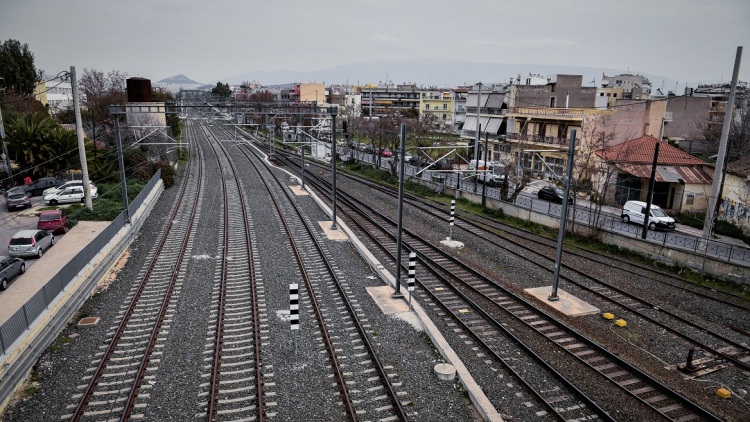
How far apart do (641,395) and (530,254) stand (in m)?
10.5

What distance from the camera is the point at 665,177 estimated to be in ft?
99.3

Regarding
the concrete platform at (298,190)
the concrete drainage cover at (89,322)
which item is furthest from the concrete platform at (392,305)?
the concrete platform at (298,190)

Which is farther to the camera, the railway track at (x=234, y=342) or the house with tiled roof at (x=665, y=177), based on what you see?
the house with tiled roof at (x=665, y=177)

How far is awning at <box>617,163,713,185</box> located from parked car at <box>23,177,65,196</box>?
37585mm

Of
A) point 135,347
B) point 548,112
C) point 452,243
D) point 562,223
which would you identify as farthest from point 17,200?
point 548,112

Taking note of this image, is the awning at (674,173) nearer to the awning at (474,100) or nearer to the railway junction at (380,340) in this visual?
the railway junction at (380,340)

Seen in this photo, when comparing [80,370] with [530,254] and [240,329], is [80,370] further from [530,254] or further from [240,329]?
[530,254]

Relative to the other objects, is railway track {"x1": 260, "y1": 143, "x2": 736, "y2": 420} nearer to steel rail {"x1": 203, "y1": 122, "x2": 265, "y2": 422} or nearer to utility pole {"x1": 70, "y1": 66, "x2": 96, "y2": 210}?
steel rail {"x1": 203, "y1": 122, "x2": 265, "y2": 422}

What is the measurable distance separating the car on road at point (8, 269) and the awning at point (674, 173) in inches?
1227

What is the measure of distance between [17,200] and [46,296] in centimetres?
2034

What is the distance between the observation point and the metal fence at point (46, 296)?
32.9 feet

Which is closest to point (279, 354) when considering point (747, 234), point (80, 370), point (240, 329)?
point (240, 329)

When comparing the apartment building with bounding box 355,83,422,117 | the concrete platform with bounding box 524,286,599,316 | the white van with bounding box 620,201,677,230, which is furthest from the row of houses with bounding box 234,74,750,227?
the apartment building with bounding box 355,83,422,117

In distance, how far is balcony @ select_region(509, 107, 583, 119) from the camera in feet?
130
